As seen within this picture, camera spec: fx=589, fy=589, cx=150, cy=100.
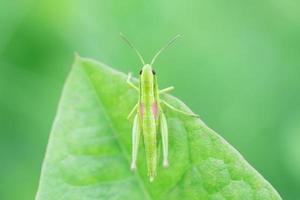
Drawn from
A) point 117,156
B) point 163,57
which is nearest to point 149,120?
point 117,156

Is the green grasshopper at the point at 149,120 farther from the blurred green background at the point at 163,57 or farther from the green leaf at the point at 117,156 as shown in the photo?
the blurred green background at the point at 163,57

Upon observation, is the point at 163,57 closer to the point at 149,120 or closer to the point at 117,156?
the point at 149,120

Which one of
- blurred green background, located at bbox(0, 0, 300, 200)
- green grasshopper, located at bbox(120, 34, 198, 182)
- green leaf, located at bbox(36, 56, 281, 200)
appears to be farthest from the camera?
blurred green background, located at bbox(0, 0, 300, 200)

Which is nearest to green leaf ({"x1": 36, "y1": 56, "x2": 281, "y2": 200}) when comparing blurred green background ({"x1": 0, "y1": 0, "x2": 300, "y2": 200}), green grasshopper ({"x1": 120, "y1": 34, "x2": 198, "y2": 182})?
green grasshopper ({"x1": 120, "y1": 34, "x2": 198, "y2": 182})

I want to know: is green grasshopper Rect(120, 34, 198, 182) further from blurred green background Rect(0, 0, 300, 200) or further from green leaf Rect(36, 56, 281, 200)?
blurred green background Rect(0, 0, 300, 200)

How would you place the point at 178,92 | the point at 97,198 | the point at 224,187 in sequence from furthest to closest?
1. the point at 178,92
2. the point at 97,198
3. the point at 224,187

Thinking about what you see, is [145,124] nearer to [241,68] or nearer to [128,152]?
[128,152]

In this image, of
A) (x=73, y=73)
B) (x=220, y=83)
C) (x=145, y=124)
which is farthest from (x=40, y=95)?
(x=73, y=73)
